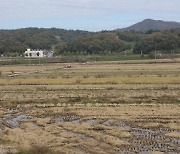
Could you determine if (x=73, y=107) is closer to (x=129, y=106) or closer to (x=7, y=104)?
(x=129, y=106)

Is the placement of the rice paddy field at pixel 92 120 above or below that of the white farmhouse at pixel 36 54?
below

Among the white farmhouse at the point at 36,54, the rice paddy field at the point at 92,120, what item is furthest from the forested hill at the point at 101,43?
the rice paddy field at the point at 92,120

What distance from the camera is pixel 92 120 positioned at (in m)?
18.8

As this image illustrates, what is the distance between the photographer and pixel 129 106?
22797 mm

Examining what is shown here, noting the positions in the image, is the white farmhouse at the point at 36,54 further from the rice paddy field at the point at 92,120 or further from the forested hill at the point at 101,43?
the rice paddy field at the point at 92,120

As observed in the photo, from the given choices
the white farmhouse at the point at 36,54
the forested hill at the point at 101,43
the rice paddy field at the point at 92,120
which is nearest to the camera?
the rice paddy field at the point at 92,120

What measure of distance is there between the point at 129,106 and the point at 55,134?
27.0ft

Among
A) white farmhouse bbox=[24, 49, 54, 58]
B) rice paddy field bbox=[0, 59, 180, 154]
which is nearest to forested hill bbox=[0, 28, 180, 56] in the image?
white farmhouse bbox=[24, 49, 54, 58]

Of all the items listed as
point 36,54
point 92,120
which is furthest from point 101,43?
point 92,120

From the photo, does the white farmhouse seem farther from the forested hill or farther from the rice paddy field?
the rice paddy field

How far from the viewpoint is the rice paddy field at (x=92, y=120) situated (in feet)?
43.2

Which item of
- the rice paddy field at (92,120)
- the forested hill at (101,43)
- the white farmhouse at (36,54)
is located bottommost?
the rice paddy field at (92,120)

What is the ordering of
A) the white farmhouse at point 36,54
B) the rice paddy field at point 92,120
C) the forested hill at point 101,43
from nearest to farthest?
the rice paddy field at point 92,120 < the forested hill at point 101,43 < the white farmhouse at point 36,54

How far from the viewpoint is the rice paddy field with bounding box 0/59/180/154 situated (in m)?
13.2
